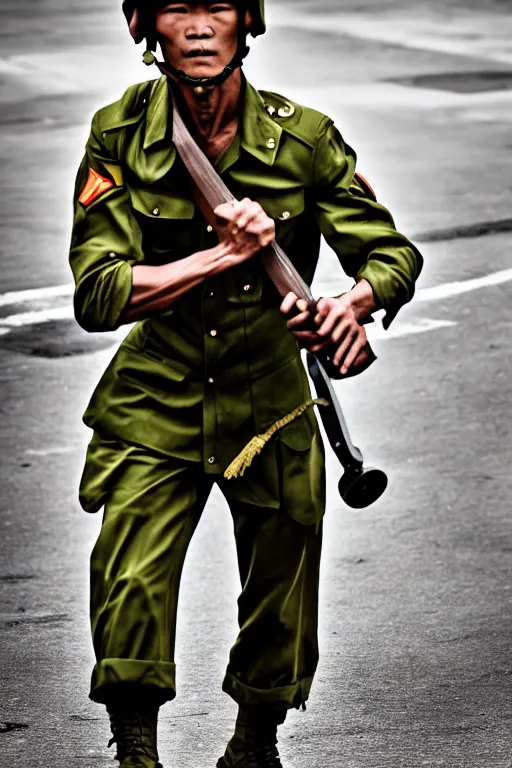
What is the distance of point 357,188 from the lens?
5.24m

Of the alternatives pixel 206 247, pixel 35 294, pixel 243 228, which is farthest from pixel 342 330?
pixel 35 294

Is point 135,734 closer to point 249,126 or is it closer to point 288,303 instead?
point 288,303

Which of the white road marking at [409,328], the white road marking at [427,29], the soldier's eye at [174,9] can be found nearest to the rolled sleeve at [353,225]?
the soldier's eye at [174,9]

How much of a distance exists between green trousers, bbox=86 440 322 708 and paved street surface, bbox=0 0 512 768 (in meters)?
0.86

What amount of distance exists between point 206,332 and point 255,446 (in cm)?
31

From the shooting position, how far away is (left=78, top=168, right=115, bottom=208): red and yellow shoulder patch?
511cm

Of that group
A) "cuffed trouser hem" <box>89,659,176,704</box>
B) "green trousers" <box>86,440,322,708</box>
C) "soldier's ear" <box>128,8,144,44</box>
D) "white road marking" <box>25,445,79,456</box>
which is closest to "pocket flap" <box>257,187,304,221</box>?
"soldier's ear" <box>128,8,144,44</box>

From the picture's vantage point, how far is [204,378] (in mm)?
5293

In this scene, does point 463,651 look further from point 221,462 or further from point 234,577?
point 221,462

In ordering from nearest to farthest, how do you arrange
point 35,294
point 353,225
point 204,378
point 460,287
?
point 353,225 → point 204,378 → point 35,294 → point 460,287

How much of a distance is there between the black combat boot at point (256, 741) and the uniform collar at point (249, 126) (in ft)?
4.90

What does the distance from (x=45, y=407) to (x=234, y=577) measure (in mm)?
2444

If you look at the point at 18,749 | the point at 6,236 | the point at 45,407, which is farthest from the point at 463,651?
the point at 6,236

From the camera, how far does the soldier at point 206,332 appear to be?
198 inches
